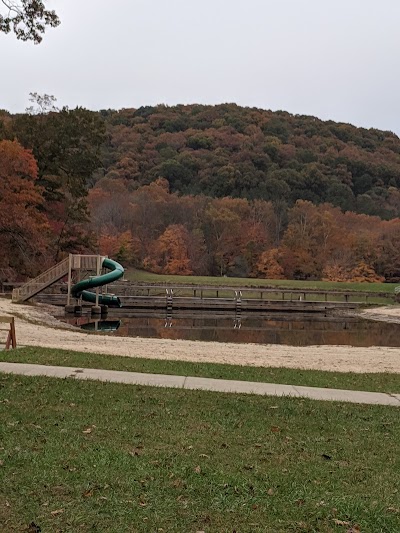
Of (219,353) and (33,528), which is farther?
(219,353)

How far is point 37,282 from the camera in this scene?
38.3 metres

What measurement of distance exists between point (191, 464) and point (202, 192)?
9976cm

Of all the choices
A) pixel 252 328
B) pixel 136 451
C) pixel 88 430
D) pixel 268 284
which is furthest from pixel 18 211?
pixel 136 451

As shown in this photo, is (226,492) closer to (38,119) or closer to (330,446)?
(330,446)

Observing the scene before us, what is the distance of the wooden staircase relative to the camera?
123ft

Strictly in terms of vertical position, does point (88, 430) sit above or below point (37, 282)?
above

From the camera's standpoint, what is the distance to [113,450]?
6.07m

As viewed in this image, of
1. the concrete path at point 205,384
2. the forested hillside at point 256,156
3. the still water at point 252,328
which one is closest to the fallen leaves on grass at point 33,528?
the concrete path at point 205,384

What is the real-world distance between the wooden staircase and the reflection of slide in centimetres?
164

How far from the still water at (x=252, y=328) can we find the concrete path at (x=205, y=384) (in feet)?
56.5

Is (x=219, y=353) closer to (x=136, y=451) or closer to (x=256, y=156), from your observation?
(x=136, y=451)

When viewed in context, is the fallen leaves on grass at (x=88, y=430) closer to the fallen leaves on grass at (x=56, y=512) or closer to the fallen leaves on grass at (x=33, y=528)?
the fallen leaves on grass at (x=56, y=512)

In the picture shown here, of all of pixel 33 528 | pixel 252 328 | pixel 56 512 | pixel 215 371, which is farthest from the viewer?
pixel 252 328

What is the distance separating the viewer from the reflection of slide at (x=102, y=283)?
38031 millimetres
